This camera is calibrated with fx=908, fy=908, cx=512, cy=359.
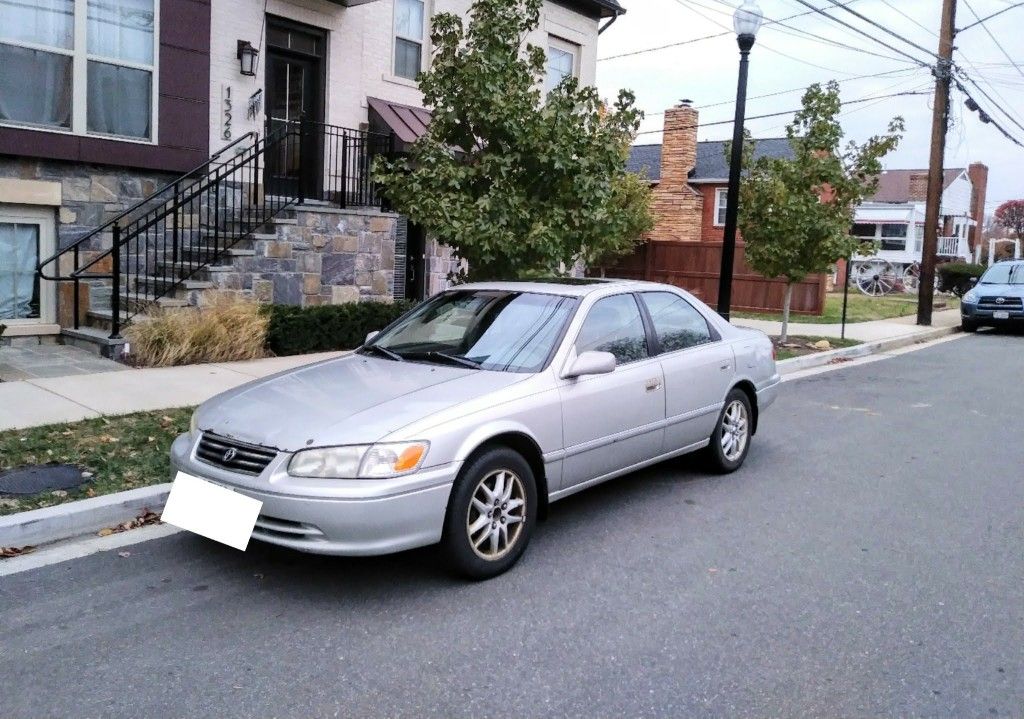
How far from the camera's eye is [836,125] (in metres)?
14.1

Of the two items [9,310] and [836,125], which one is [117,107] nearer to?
[9,310]

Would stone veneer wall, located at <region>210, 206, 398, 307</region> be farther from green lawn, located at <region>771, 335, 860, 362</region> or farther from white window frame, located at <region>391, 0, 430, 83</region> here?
green lawn, located at <region>771, 335, 860, 362</region>

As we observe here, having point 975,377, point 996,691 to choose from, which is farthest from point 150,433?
point 975,377

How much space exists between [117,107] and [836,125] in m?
10.3

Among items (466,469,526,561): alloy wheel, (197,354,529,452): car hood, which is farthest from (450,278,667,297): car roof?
(466,469,526,561): alloy wheel

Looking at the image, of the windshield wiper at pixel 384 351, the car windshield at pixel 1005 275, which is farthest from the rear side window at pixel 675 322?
the car windshield at pixel 1005 275

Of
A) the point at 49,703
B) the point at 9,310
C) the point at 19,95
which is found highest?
the point at 19,95

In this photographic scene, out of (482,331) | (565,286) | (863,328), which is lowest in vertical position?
(863,328)

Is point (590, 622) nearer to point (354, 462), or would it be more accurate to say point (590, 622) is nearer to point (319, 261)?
point (354, 462)

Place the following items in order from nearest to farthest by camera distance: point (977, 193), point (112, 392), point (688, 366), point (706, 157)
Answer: point (688, 366) → point (112, 392) → point (706, 157) → point (977, 193)

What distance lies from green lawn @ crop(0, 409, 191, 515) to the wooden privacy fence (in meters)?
16.6

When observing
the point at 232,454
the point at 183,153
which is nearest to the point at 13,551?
the point at 232,454

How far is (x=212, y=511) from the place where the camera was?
427 cm

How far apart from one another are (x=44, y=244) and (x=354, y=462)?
27.3ft
